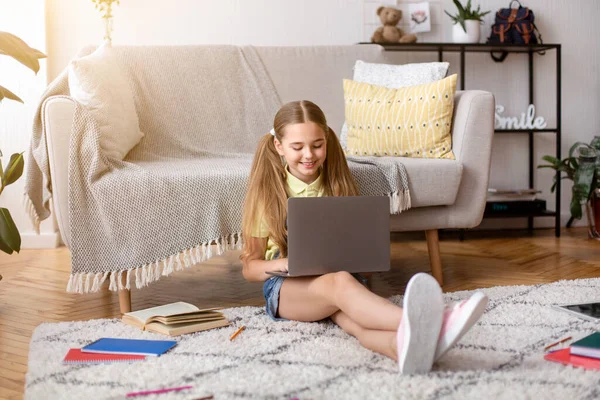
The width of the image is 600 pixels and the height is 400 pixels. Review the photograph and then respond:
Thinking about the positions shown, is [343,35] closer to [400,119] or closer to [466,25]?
[466,25]

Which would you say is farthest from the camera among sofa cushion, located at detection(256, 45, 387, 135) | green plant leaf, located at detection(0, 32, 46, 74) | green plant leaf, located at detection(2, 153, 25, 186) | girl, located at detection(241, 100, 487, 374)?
sofa cushion, located at detection(256, 45, 387, 135)

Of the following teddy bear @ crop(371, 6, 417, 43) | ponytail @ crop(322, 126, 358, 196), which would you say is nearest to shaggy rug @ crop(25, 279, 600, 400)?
ponytail @ crop(322, 126, 358, 196)

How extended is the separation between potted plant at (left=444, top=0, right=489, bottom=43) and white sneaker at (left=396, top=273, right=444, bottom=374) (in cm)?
287

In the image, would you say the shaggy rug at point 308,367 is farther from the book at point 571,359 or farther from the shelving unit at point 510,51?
the shelving unit at point 510,51

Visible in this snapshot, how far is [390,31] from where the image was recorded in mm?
4016

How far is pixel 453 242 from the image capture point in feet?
12.9

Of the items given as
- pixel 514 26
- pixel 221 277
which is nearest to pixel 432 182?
pixel 221 277

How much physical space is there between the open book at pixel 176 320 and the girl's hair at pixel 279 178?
20 centimetres

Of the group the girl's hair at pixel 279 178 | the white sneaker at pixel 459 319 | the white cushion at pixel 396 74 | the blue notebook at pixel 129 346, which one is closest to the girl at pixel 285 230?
the girl's hair at pixel 279 178

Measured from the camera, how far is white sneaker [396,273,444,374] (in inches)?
57.4

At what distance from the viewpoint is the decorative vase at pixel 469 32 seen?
4066 mm

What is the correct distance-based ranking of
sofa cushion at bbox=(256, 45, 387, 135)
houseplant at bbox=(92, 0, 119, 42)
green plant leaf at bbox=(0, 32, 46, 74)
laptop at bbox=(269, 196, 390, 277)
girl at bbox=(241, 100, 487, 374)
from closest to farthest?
girl at bbox=(241, 100, 487, 374) < laptop at bbox=(269, 196, 390, 277) < green plant leaf at bbox=(0, 32, 46, 74) < sofa cushion at bbox=(256, 45, 387, 135) < houseplant at bbox=(92, 0, 119, 42)

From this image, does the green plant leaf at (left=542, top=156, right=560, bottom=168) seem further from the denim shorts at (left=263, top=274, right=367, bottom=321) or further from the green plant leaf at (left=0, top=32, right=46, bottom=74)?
the green plant leaf at (left=0, top=32, right=46, bottom=74)

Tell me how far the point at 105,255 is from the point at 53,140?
1.28 feet
